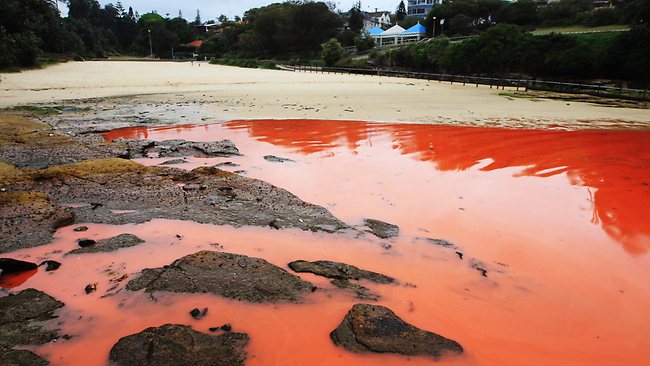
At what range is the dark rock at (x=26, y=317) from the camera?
9.56 feet

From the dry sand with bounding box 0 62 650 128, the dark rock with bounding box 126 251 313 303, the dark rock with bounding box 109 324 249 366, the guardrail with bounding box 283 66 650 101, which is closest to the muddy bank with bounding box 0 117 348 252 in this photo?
the dark rock with bounding box 126 251 313 303

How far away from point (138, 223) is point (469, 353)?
4.02 metres

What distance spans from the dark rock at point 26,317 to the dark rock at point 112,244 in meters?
0.81

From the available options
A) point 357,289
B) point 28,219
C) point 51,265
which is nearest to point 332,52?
point 28,219

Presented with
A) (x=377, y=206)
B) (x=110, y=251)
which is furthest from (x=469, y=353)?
(x=110, y=251)

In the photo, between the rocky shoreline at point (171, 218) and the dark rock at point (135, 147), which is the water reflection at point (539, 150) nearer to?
the dark rock at point (135, 147)

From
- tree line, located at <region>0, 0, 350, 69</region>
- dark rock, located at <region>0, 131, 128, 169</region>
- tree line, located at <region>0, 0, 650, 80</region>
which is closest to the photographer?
dark rock, located at <region>0, 131, 128, 169</region>

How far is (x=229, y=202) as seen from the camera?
19.0ft

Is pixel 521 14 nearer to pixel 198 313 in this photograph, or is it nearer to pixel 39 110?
pixel 39 110

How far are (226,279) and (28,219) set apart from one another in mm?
2844

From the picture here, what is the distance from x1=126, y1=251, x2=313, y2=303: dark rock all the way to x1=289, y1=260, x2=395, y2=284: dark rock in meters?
0.24

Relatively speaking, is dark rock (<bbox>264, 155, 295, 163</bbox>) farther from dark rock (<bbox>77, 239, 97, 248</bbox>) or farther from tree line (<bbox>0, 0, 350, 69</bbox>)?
tree line (<bbox>0, 0, 350, 69</bbox>)

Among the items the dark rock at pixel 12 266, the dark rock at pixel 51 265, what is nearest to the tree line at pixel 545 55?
the dark rock at pixel 51 265

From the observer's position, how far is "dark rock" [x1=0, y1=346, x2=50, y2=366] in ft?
8.68
